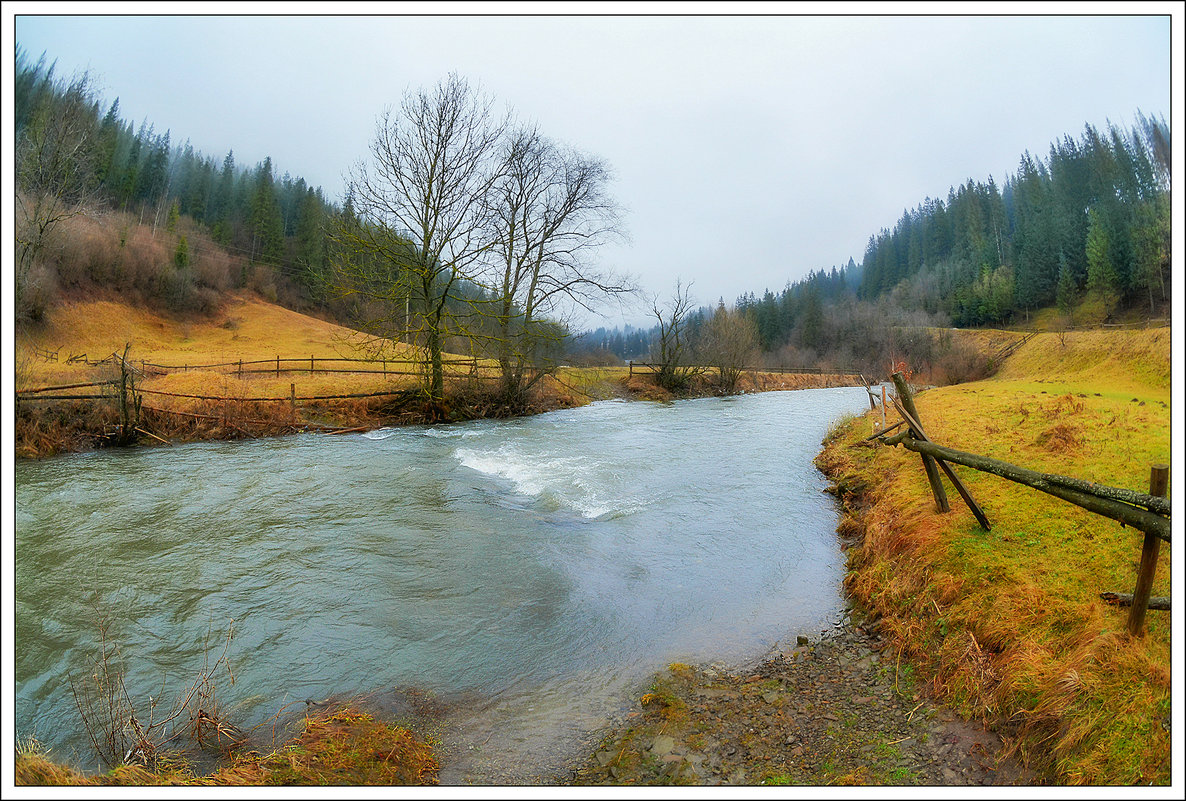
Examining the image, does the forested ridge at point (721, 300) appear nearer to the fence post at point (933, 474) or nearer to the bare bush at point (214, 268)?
the bare bush at point (214, 268)

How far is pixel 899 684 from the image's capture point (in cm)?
462

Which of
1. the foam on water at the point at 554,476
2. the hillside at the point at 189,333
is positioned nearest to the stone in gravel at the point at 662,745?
the foam on water at the point at 554,476

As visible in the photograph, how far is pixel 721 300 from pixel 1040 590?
134ft

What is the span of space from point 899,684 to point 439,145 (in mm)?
22841

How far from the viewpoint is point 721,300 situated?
4372 cm

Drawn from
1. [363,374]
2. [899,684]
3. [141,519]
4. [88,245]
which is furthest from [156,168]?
[899,684]

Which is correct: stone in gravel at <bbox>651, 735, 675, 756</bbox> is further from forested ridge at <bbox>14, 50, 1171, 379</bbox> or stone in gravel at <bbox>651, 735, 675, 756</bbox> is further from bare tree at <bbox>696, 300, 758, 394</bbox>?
bare tree at <bbox>696, 300, 758, 394</bbox>

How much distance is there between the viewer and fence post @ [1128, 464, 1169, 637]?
3539 mm

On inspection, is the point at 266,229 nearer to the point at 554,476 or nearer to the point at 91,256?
the point at 91,256

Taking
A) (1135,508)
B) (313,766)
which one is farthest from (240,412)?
(1135,508)

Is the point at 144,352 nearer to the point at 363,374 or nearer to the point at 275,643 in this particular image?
the point at 363,374

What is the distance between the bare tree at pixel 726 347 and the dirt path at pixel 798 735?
1387 inches

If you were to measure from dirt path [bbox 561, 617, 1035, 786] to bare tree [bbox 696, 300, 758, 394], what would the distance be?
116 feet

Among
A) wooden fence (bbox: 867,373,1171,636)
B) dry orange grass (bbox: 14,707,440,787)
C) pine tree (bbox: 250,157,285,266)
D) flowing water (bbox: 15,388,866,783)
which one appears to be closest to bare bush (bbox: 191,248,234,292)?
pine tree (bbox: 250,157,285,266)
